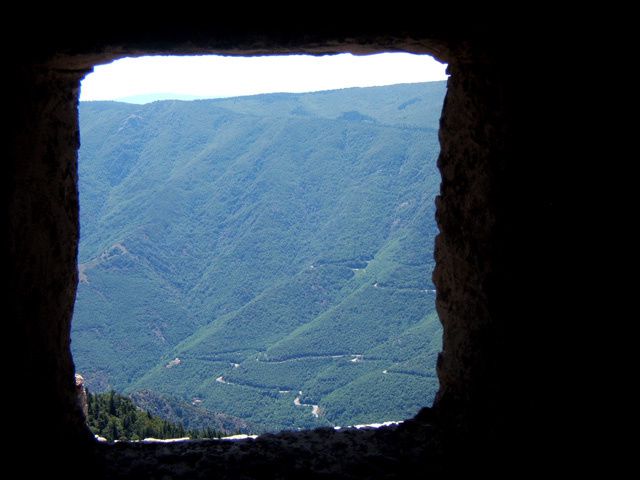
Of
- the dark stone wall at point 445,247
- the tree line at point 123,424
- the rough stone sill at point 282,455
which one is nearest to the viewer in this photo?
the dark stone wall at point 445,247

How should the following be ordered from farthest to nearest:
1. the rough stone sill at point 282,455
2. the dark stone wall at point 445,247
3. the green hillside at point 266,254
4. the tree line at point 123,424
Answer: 1. the green hillside at point 266,254
2. the tree line at point 123,424
3. the rough stone sill at point 282,455
4. the dark stone wall at point 445,247

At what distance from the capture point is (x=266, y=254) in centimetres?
9056

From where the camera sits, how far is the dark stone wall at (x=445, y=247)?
85.0 inches

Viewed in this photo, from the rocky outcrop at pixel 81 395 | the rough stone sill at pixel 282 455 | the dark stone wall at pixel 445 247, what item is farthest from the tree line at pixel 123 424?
the dark stone wall at pixel 445 247

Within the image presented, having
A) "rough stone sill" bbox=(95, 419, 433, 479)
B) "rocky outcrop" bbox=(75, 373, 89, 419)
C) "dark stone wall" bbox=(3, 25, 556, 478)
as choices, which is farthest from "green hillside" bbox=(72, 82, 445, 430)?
"dark stone wall" bbox=(3, 25, 556, 478)

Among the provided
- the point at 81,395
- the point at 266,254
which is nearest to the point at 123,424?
Answer: the point at 81,395

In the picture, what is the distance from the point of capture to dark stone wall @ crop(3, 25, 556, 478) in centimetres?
216

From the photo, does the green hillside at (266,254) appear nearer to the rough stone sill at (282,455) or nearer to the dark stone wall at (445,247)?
the rough stone sill at (282,455)

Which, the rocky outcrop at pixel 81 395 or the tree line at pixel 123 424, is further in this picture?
the tree line at pixel 123 424

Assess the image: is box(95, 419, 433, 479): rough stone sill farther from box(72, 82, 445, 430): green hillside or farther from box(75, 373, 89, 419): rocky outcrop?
box(72, 82, 445, 430): green hillside

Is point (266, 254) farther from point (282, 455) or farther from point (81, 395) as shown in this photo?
point (282, 455)

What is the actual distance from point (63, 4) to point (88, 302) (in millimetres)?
72965

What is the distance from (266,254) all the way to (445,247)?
88030mm

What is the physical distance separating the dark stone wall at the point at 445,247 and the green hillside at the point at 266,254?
3973 centimetres
